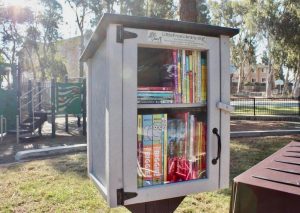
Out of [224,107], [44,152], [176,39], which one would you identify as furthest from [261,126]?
[176,39]

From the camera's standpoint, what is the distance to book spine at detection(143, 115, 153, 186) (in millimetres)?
1971

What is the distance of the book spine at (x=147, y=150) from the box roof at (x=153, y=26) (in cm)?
53

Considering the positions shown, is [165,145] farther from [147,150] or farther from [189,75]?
[189,75]

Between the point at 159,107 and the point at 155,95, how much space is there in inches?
3.1

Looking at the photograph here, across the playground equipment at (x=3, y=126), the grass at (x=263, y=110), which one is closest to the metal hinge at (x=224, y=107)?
the playground equipment at (x=3, y=126)

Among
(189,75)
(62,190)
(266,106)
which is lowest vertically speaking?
(62,190)

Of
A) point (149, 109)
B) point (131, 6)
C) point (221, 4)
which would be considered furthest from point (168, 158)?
point (221, 4)

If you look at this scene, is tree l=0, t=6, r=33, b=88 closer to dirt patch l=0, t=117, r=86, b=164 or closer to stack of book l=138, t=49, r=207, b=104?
dirt patch l=0, t=117, r=86, b=164

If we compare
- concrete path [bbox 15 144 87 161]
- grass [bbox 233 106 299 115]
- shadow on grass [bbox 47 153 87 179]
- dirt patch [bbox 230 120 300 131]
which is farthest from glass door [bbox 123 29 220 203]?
grass [bbox 233 106 299 115]

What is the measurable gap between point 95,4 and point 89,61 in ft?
82.1

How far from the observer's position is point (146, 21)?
1.83 m

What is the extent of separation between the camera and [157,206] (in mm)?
2154

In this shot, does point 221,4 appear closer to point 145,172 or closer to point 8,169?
point 8,169

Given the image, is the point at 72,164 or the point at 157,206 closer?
the point at 157,206
